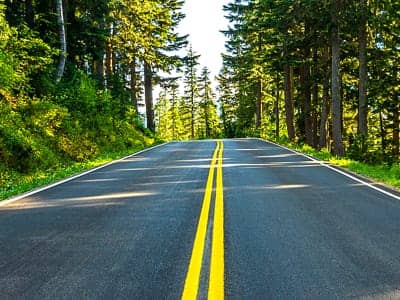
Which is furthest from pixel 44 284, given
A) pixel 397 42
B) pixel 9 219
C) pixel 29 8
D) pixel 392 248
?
pixel 397 42

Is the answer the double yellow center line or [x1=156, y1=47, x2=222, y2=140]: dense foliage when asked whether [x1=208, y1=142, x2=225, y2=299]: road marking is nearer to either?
the double yellow center line

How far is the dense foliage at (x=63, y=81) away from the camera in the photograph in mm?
14430

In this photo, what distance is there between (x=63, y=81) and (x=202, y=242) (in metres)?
17.9

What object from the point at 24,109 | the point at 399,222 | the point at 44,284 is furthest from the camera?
the point at 24,109

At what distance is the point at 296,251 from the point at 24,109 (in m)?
13.3

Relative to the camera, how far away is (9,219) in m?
7.40

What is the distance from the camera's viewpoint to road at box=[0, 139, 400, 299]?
14.1 ft

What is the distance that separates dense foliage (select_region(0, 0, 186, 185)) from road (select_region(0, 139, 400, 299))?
4.62 m

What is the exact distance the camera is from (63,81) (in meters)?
21.8

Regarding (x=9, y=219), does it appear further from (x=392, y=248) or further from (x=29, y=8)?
(x=29, y=8)

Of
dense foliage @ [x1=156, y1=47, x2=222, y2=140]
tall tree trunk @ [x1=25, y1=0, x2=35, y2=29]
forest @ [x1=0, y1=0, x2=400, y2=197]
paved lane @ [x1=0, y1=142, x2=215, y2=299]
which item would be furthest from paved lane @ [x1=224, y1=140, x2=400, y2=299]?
dense foliage @ [x1=156, y1=47, x2=222, y2=140]

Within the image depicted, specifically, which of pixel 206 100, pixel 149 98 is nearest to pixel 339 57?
pixel 149 98

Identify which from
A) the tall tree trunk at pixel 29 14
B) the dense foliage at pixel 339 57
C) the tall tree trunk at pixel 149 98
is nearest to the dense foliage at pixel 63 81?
the tall tree trunk at pixel 29 14

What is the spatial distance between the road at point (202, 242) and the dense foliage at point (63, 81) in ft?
15.2
